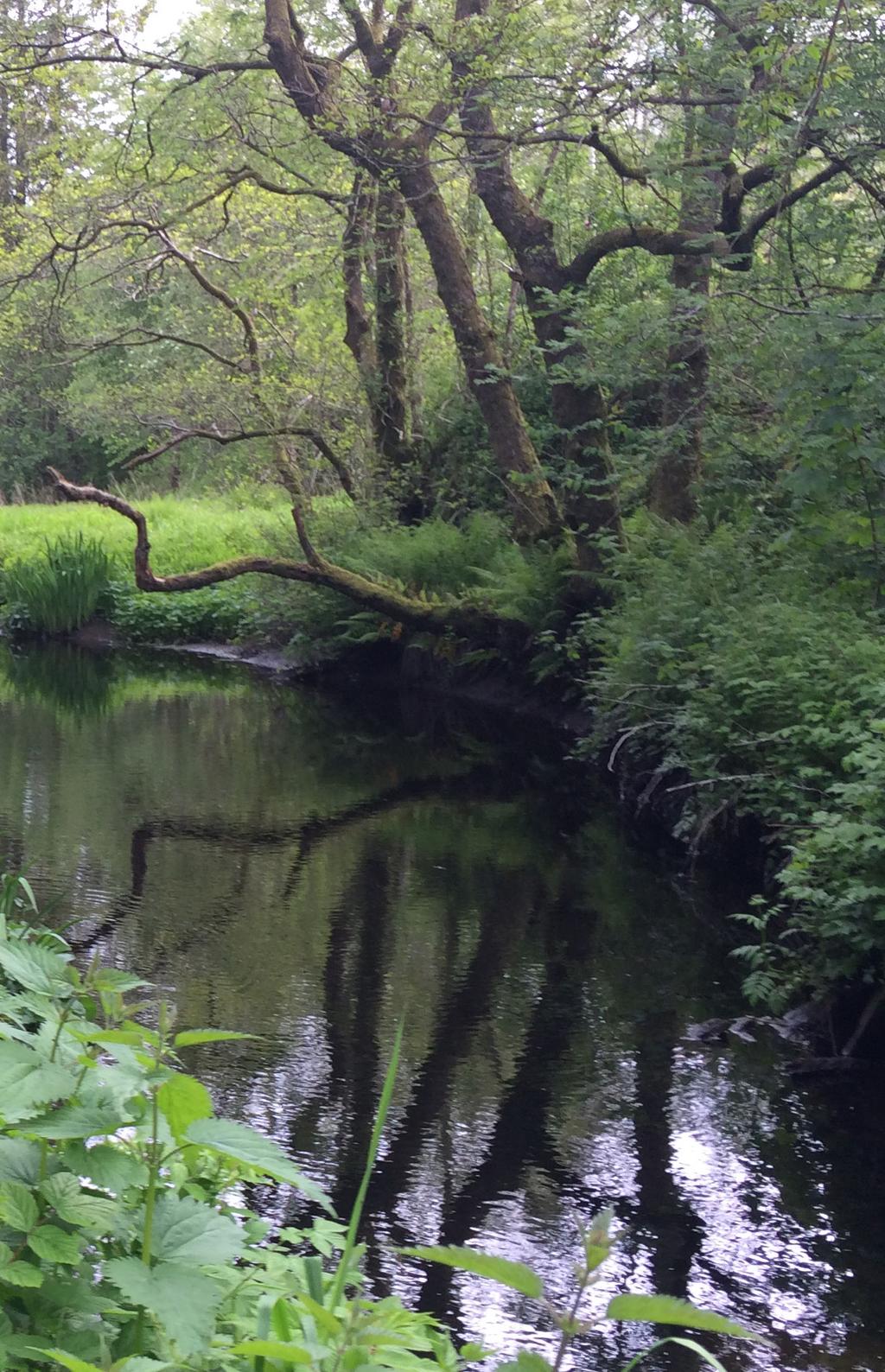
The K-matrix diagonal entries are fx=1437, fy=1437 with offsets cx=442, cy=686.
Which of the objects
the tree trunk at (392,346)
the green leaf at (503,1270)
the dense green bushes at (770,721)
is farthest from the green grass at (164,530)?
the green leaf at (503,1270)

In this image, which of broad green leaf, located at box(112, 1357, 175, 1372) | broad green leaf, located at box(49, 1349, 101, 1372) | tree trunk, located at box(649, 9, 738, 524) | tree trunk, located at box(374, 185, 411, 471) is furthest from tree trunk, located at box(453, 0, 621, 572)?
broad green leaf, located at box(49, 1349, 101, 1372)

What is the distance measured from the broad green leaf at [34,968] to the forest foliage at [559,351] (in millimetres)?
3024

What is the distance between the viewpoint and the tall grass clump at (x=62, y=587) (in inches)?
696

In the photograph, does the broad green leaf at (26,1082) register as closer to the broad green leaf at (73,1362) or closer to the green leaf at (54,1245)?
the green leaf at (54,1245)

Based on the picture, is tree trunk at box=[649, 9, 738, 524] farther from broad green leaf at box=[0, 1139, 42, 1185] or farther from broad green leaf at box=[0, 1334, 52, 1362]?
broad green leaf at box=[0, 1334, 52, 1362]

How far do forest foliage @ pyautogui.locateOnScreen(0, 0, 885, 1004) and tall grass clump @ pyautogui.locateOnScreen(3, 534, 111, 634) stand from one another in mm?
677

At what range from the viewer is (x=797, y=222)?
9969mm

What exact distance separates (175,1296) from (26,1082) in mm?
329

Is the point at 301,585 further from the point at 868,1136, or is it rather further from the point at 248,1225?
the point at 248,1225

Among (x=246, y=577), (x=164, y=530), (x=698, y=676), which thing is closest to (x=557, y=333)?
(x=698, y=676)

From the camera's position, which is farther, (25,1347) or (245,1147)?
(245,1147)

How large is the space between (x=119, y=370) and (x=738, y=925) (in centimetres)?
2216

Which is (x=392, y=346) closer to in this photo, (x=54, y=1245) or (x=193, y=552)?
(x=193, y=552)

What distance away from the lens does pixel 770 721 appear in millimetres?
6902
